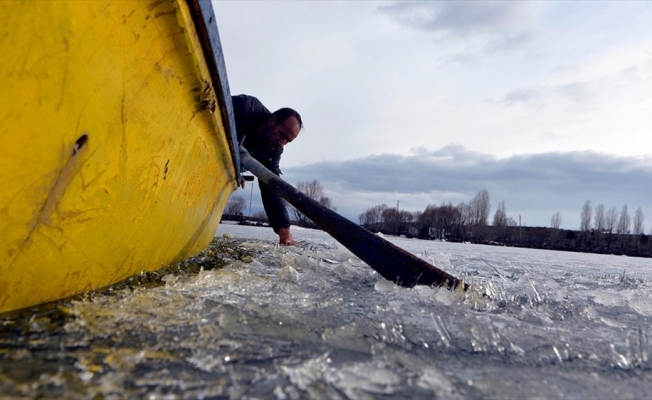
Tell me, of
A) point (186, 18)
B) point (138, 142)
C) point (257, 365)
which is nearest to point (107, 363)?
point (257, 365)

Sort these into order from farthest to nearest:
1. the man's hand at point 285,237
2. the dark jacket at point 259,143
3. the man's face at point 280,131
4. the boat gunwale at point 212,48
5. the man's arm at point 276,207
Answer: the man's hand at point 285,237
the man's arm at point 276,207
the man's face at point 280,131
the dark jacket at point 259,143
the boat gunwale at point 212,48

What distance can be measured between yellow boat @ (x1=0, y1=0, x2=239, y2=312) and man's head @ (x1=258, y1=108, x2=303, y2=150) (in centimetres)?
210

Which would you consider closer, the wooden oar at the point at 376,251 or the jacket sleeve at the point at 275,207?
the wooden oar at the point at 376,251

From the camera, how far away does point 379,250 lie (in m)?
2.15

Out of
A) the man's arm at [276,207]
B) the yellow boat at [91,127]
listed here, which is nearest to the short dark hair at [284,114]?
the man's arm at [276,207]

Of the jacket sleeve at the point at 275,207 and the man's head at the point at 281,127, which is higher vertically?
the man's head at the point at 281,127

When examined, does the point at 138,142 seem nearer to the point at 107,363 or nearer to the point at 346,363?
the point at 107,363

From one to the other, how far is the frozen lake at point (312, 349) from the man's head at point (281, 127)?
2347mm

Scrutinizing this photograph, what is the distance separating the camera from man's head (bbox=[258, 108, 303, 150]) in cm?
373

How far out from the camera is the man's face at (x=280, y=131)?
3.75 meters

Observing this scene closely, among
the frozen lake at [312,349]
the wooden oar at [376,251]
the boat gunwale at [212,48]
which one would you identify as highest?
the boat gunwale at [212,48]

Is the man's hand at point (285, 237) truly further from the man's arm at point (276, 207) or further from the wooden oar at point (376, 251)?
the wooden oar at point (376, 251)

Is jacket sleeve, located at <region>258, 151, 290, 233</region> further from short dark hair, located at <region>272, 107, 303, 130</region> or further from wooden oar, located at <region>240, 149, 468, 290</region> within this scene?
wooden oar, located at <region>240, 149, 468, 290</region>

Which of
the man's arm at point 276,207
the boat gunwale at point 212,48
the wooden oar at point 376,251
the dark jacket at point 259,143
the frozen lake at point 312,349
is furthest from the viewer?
the man's arm at point 276,207
